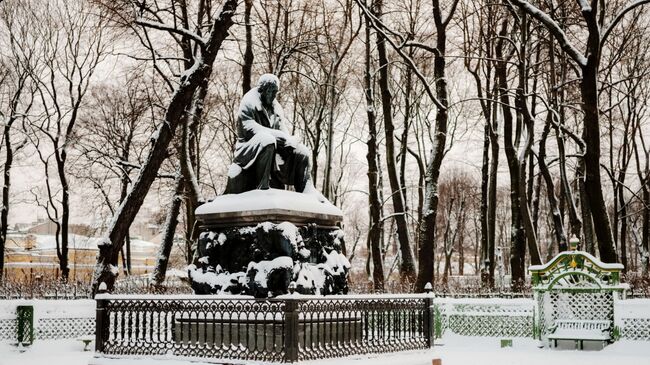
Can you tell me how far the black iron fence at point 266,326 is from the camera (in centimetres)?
853

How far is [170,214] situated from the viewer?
78.8 ft

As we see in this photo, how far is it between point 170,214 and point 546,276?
487 inches

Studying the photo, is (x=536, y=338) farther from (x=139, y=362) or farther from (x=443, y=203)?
(x=443, y=203)

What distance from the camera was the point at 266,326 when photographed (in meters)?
8.99

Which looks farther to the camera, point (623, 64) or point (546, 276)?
point (623, 64)

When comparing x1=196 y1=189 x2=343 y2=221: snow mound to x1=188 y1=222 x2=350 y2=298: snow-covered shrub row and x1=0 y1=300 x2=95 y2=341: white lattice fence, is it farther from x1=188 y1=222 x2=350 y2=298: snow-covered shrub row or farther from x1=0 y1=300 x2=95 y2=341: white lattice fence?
x1=0 y1=300 x2=95 y2=341: white lattice fence

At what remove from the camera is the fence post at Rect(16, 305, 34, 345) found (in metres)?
17.4

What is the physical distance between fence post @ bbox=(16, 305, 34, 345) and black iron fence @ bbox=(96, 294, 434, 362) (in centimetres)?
873

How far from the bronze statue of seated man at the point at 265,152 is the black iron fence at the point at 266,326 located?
6.45 ft

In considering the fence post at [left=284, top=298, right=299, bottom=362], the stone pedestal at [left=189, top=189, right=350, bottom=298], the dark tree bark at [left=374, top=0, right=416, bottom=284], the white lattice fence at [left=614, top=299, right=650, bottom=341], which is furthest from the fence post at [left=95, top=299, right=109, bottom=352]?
the dark tree bark at [left=374, top=0, right=416, bottom=284]

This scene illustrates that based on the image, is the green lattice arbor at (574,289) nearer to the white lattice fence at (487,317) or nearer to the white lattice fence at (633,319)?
the white lattice fence at (633,319)

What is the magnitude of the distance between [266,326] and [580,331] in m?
10.1

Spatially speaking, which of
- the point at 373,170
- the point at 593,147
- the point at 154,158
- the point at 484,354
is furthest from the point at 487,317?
the point at 154,158

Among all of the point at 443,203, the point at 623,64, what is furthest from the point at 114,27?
the point at 443,203
